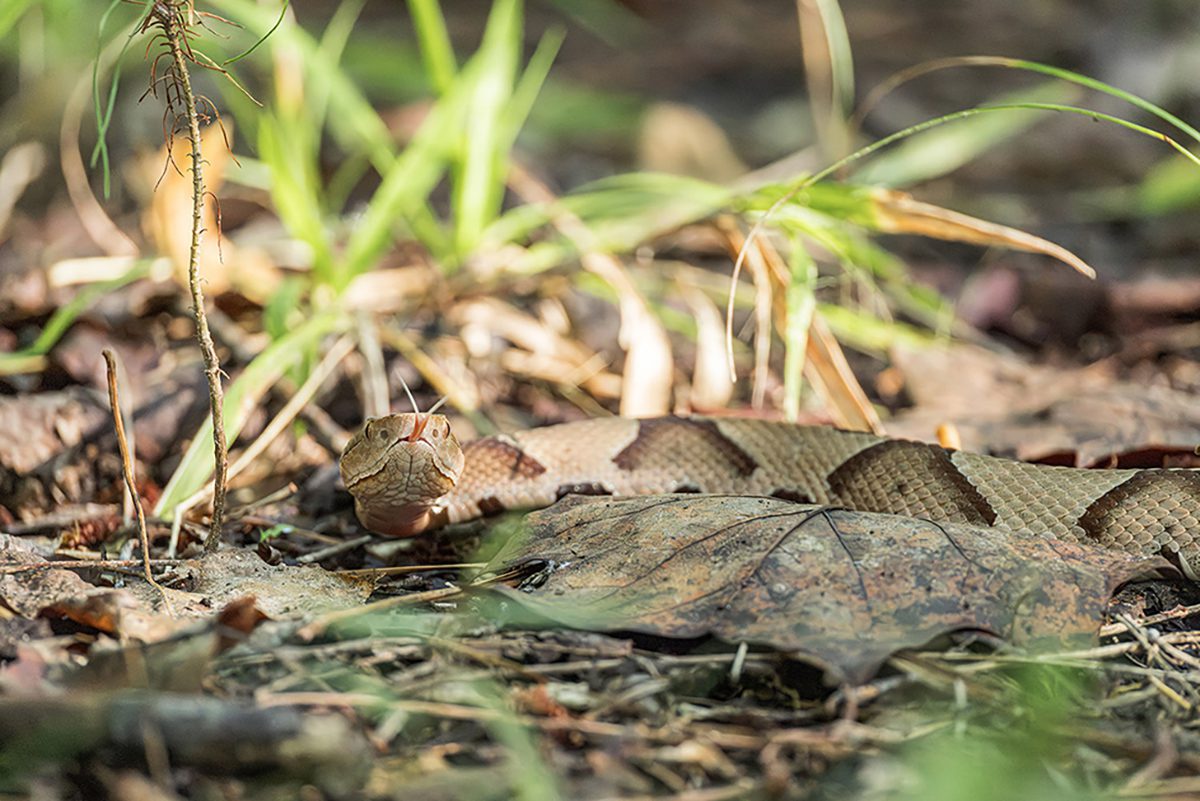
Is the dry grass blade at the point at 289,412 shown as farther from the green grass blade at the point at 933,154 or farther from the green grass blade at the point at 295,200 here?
the green grass blade at the point at 933,154

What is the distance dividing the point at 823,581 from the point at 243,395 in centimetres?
177

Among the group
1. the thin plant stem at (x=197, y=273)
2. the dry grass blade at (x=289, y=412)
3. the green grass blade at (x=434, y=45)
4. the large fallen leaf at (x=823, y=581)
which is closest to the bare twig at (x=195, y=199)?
the thin plant stem at (x=197, y=273)

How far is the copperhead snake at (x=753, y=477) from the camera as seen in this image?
2568 millimetres

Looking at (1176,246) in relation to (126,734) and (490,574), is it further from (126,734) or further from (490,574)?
(126,734)

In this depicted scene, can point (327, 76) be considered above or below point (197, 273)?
above

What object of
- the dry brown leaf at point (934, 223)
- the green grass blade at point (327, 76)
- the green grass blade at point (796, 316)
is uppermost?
the green grass blade at point (327, 76)

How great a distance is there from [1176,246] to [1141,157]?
0.93 metres

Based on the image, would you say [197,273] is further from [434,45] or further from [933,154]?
[933,154]

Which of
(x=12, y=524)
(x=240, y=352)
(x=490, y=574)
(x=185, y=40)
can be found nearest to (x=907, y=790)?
(x=490, y=574)

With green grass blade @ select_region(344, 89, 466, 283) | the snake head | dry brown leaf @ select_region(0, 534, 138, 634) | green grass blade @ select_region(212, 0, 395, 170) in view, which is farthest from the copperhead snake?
green grass blade @ select_region(212, 0, 395, 170)

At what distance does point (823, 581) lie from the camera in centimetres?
199

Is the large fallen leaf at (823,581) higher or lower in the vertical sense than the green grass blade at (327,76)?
lower

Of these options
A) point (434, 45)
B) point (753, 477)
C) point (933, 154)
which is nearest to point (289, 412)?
point (753, 477)

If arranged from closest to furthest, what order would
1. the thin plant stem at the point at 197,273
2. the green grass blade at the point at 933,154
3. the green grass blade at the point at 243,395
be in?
the thin plant stem at the point at 197,273 < the green grass blade at the point at 243,395 < the green grass blade at the point at 933,154
